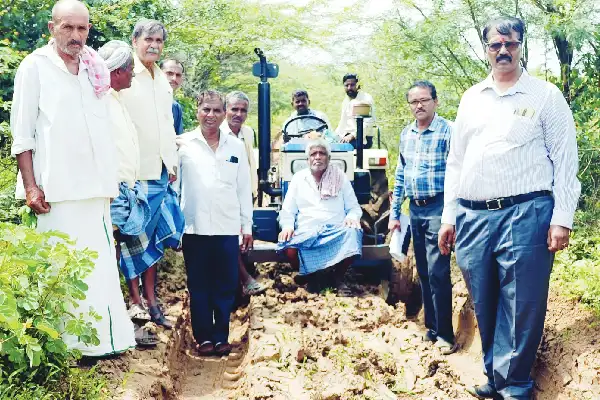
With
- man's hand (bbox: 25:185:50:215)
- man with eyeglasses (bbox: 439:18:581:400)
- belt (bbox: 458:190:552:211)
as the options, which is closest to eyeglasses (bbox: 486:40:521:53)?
man with eyeglasses (bbox: 439:18:581:400)

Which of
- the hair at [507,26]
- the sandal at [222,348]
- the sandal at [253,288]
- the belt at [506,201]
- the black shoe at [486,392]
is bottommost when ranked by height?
the sandal at [222,348]

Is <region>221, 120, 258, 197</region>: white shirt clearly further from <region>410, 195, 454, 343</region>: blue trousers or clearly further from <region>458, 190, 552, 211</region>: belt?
<region>458, 190, 552, 211</region>: belt

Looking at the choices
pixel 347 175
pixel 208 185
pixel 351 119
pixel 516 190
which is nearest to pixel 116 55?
pixel 208 185

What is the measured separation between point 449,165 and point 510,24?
89 centimetres

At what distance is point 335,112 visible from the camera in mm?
22078

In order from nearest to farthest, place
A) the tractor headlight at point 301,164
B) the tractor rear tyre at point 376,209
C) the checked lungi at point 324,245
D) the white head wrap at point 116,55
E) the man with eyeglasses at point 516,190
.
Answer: the man with eyeglasses at point 516,190 < the white head wrap at point 116,55 < the checked lungi at point 324,245 < the tractor headlight at point 301,164 < the tractor rear tyre at point 376,209

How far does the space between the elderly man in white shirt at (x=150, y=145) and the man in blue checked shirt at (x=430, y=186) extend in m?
1.65

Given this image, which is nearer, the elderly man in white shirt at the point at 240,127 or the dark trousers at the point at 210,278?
the dark trousers at the point at 210,278

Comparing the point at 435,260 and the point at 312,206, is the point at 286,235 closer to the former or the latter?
the point at 312,206

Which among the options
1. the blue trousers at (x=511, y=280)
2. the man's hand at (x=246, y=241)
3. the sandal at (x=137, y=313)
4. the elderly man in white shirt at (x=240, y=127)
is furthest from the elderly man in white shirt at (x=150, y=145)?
the blue trousers at (x=511, y=280)

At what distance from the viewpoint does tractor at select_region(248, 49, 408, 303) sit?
667cm

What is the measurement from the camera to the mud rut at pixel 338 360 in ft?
14.0

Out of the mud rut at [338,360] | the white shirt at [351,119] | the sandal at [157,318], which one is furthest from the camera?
the white shirt at [351,119]

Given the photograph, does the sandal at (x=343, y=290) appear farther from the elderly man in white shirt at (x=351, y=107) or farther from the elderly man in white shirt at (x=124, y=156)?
the elderly man in white shirt at (x=351, y=107)
